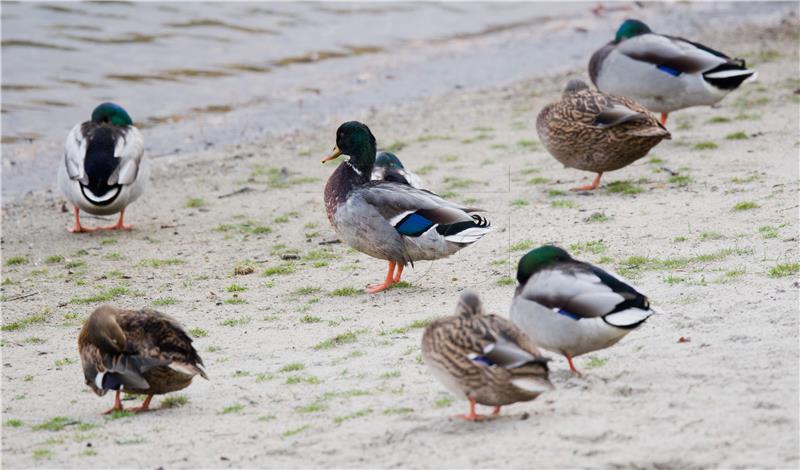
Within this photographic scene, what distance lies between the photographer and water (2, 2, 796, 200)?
14.1 metres

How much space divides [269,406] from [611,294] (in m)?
1.72

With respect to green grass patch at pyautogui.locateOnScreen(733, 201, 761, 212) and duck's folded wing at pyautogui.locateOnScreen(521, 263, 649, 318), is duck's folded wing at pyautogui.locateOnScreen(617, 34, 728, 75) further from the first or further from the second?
duck's folded wing at pyautogui.locateOnScreen(521, 263, 649, 318)

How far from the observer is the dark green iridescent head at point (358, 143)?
8.11 m

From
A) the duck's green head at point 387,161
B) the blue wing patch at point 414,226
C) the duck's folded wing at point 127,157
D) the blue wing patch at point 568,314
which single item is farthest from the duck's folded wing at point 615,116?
the blue wing patch at point 568,314

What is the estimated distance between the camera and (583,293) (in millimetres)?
5195

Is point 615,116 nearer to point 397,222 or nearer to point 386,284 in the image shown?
point 397,222

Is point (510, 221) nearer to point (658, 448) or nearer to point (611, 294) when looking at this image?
point (611, 294)

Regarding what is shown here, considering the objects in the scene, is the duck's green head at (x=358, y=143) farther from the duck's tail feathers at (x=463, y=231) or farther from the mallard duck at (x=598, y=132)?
the mallard duck at (x=598, y=132)

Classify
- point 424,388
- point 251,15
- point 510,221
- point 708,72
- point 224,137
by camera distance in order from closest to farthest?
point 424,388 → point 510,221 → point 708,72 → point 224,137 → point 251,15

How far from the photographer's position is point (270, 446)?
16.4 feet

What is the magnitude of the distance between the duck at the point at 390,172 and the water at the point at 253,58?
4.47 m

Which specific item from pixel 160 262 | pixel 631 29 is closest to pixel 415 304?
pixel 160 262

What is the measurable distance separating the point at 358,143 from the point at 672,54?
4.42 metres

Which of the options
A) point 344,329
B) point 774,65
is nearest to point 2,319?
point 344,329
